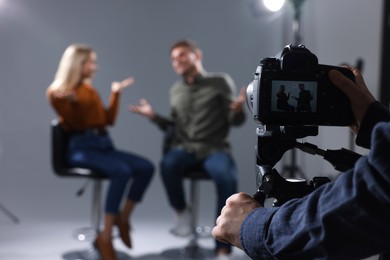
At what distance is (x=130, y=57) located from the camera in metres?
4.39

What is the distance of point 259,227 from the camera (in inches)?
30.3

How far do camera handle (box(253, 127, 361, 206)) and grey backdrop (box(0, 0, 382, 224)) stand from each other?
10.5ft

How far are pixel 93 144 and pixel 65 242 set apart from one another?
71 cm

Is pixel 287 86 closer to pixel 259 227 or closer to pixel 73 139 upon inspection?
pixel 259 227

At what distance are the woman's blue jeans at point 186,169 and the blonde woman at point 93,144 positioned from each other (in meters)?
0.13

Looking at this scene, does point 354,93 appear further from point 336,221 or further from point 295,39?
point 295,39

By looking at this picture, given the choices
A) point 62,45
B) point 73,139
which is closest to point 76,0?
point 62,45

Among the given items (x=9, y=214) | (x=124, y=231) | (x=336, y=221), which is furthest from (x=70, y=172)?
(x=336, y=221)

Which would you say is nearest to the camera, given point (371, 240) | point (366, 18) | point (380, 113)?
point (371, 240)

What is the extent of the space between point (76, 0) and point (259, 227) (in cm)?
391

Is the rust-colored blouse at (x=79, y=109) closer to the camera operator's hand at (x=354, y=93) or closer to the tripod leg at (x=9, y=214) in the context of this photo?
the tripod leg at (x=9, y=214)

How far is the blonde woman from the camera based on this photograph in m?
2.93

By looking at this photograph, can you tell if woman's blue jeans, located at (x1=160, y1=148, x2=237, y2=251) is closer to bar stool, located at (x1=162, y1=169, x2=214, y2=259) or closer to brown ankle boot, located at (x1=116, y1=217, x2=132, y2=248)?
bar stool, located at (x1=162, y1=169, x2=214, y2=259)

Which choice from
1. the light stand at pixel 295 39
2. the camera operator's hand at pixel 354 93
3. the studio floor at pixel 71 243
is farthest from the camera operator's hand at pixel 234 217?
the light stand at pixel 295 39
